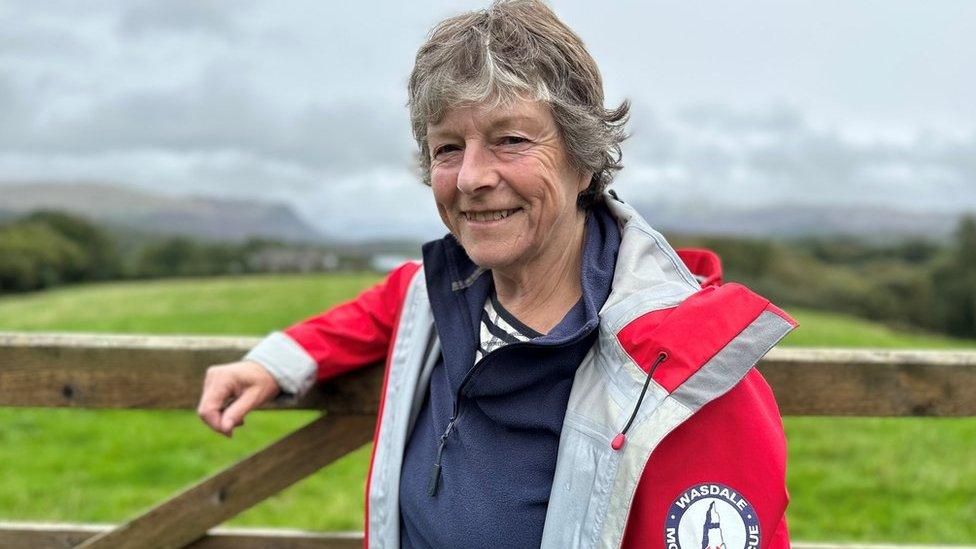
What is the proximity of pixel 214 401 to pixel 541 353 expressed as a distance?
1.00 metres

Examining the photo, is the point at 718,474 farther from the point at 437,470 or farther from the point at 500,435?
the point at 437,470

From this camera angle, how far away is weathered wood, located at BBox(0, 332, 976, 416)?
2549mm

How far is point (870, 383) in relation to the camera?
2.55 meters

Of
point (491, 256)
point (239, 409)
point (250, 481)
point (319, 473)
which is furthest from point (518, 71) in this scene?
point (319, 473)

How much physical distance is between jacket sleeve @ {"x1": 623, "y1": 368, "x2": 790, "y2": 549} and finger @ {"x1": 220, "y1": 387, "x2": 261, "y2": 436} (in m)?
1.16

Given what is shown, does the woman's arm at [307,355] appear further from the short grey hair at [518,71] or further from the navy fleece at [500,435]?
the short grey hair at [518,71]

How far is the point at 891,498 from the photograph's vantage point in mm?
6125

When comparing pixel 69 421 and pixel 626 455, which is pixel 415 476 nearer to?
pixel 626 455

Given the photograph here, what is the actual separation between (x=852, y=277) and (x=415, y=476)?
48607 mm

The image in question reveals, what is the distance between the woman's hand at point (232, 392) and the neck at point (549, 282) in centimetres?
77

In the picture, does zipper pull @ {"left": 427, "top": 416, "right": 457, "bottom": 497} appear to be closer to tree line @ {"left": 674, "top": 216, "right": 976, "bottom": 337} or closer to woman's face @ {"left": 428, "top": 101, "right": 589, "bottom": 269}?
woman's face @ {"left": 428, "top": 101, "right": 589, "bottom": 269}

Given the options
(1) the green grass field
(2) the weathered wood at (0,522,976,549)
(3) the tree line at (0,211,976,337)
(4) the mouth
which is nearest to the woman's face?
(4) the mouth

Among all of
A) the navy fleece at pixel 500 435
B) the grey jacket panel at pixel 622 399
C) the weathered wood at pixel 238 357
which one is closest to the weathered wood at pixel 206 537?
the weathered wood at pixel 238 357

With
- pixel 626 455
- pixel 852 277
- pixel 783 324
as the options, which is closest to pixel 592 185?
pixel 783 324
